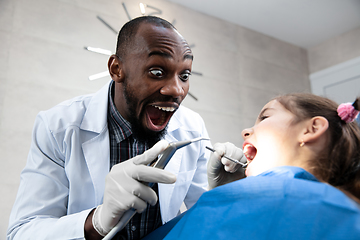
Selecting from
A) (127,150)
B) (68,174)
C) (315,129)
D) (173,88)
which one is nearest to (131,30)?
(173,88)

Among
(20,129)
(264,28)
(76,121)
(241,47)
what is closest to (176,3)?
(241,47)

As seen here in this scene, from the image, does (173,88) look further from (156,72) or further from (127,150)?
(127,150)

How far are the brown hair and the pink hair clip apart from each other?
0.06 feet

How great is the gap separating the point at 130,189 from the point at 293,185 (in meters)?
0.47

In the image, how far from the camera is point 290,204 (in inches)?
28.3

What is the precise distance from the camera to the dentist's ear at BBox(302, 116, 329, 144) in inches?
39.6

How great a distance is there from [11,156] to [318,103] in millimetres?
1959

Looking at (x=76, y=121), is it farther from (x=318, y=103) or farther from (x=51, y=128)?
(x=318, y=103)

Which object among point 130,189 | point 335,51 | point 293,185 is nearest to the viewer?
point 293,185

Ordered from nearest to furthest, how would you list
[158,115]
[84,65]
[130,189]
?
[130,189] → [158,115] → [84,65]

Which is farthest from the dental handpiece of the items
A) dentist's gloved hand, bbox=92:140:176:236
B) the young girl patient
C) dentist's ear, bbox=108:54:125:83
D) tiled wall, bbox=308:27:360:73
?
tiled wall, bbox=308:27:360:73

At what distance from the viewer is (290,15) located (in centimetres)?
339

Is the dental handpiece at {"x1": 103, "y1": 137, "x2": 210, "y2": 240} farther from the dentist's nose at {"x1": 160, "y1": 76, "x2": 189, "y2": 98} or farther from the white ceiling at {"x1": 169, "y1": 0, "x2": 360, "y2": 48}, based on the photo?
the white ceiling at {"x1": 169, "y1": 0, "x2": 360, "y2": 48}

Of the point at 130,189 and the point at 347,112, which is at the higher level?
the point at 347,112
